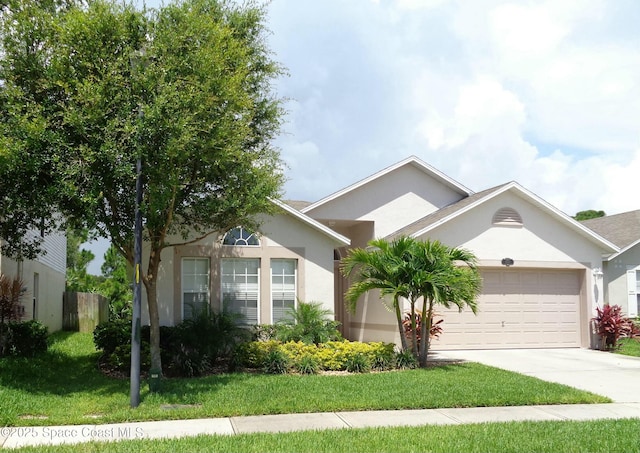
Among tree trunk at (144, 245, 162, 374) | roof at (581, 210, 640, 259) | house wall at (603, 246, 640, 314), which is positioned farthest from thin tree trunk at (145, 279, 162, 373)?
house wall at (603, 246, 640, 314)

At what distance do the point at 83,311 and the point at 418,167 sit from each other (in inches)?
576

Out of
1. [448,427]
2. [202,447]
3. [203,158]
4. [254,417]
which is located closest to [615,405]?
[448,427]

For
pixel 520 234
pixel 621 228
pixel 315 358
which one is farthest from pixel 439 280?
pixel 621 228

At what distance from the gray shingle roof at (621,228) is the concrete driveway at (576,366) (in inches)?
170

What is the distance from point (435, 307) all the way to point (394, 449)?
10.2 m

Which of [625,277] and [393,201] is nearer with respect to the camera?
[393,201]

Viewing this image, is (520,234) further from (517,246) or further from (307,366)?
(307,366)

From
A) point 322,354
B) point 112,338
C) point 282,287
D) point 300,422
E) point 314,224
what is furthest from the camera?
point 282,287

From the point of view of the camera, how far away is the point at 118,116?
34.3 feet

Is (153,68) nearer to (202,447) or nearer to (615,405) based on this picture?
(202,447)

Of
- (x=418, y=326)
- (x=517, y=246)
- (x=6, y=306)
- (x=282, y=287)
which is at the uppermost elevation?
(x=517, y=246)

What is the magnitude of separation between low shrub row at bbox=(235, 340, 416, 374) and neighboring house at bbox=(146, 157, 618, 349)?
6.97ft

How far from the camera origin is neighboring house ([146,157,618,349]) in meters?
16.0

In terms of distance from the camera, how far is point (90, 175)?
426 inches
